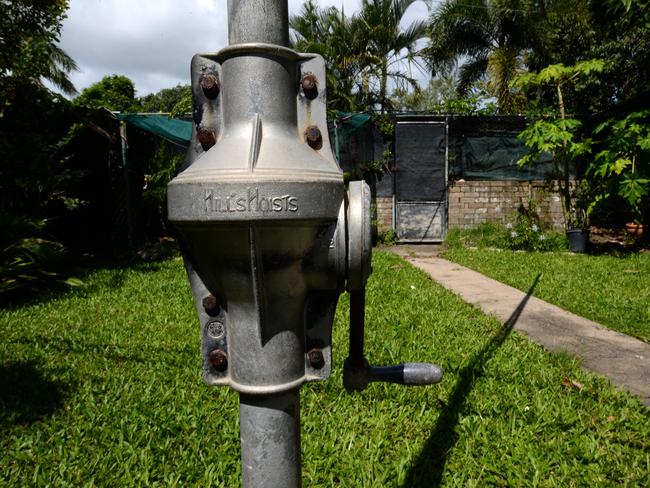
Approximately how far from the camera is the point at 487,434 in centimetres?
223

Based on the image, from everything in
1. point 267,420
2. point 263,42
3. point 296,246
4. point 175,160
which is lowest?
point 267,420

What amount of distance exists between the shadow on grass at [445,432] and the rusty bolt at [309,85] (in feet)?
5.45

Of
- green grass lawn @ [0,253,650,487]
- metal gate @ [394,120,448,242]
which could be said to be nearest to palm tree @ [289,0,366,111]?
metal gate @ [394,120,448,242]

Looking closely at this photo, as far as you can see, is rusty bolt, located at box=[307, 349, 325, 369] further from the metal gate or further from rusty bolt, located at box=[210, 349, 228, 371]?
the metal gate

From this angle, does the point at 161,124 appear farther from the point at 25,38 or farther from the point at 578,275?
the point at 578,275

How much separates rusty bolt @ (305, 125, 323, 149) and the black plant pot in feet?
28.4

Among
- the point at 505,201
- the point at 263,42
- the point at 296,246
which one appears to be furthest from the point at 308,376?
the point at 505,201

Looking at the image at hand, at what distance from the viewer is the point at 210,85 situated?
766mm

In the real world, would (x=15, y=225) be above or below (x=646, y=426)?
above

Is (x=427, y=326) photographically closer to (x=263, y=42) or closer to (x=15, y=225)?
(x=263, y=42)

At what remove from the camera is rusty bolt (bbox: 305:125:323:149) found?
79 centimetres

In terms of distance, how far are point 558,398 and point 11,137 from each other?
5.96 meters

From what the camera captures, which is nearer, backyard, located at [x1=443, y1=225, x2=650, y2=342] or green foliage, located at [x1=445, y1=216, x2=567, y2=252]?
backyard, located at [x1=443, y1=225, x2=650, y2=342]

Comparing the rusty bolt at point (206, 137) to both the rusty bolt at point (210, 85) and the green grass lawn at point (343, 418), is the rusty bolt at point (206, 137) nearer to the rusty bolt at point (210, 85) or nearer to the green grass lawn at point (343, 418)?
the rusty bolt at point (210, 85)
